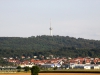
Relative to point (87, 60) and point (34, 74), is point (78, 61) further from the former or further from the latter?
point (34, 74)

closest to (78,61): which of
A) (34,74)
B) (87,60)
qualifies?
(87,60)

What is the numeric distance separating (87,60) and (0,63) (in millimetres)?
44279

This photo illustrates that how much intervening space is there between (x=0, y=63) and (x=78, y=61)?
3865cm

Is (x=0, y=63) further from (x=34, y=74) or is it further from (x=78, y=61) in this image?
(x=34, y=74)

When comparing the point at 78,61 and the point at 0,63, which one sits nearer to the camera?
the point at 0,63

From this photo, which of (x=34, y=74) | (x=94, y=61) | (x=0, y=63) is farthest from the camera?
(x=94, y=61)

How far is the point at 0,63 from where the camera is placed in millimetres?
168500

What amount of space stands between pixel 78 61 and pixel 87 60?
5646 mm

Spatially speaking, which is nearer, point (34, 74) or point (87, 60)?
point (34, 74)

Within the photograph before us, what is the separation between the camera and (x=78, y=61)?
19512 centimetres

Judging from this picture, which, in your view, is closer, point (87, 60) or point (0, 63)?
point (0, 63)

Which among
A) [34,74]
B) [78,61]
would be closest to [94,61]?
[78,61]

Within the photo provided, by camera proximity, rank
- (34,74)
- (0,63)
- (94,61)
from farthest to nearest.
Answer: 1. (94,61)
2. (0,63)
3. (34,74)

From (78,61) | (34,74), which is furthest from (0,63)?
(34,74)
